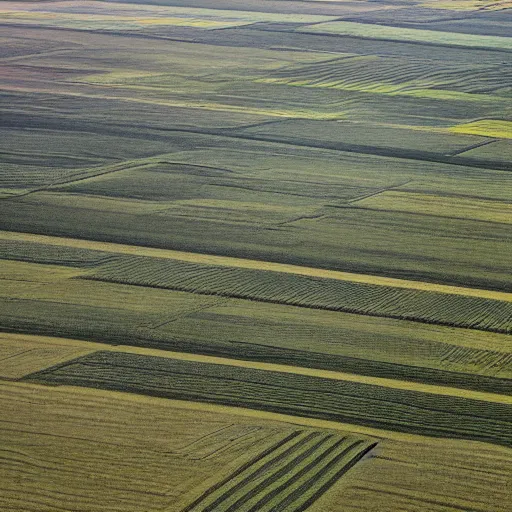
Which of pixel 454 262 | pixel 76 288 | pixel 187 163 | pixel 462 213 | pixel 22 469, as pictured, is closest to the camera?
pixel 22 469

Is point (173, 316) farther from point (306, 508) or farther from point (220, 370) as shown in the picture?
point (306, 508)

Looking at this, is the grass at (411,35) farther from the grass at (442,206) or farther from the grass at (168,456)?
the grass at (168,456)

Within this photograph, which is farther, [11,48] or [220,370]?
[11,48]

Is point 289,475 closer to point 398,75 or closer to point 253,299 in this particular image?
point 253,299

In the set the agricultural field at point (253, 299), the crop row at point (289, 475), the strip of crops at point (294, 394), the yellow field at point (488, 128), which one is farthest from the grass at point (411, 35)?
the crop row at point (289, 475)

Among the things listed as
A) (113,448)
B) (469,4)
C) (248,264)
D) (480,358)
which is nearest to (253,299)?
(248,264)

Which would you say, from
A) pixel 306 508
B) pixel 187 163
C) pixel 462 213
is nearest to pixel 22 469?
pixel 306 508

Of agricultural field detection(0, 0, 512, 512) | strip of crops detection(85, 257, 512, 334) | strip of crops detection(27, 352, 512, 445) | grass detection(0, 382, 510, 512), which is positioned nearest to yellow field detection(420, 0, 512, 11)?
agricultural field detection(0, 0, 512, 512)
